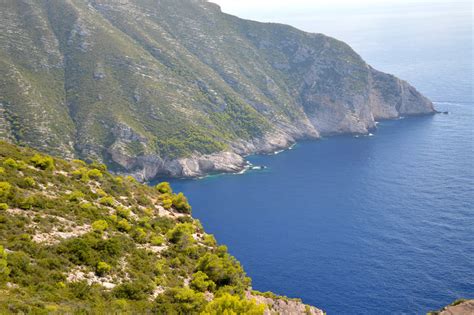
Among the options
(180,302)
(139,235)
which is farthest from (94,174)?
(180,302)

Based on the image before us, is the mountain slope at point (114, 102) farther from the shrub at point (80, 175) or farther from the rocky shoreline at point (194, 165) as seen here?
the shrub at point (80, 175)

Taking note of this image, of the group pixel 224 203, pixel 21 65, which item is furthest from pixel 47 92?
pixel 224 203

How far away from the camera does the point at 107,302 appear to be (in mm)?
27750

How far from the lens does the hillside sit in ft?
88.4

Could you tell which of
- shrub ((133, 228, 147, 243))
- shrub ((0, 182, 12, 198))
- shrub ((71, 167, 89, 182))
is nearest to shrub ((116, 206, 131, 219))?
shrub ((133, 228, 147, 243))

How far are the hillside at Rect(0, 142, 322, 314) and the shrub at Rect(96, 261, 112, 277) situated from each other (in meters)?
0.06

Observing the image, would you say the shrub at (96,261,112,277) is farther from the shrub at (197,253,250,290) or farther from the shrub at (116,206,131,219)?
the shrub at (116,206,131,219)

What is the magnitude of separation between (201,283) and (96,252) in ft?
27.6

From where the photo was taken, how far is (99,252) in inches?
1266

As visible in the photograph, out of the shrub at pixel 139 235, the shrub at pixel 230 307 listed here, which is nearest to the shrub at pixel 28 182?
the shrub at pixel 139 235

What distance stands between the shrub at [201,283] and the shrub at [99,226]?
809 centimetres

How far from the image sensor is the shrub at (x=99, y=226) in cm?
3466

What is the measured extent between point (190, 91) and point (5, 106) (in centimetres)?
7203

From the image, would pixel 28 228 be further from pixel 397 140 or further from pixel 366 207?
pixel 397 140
